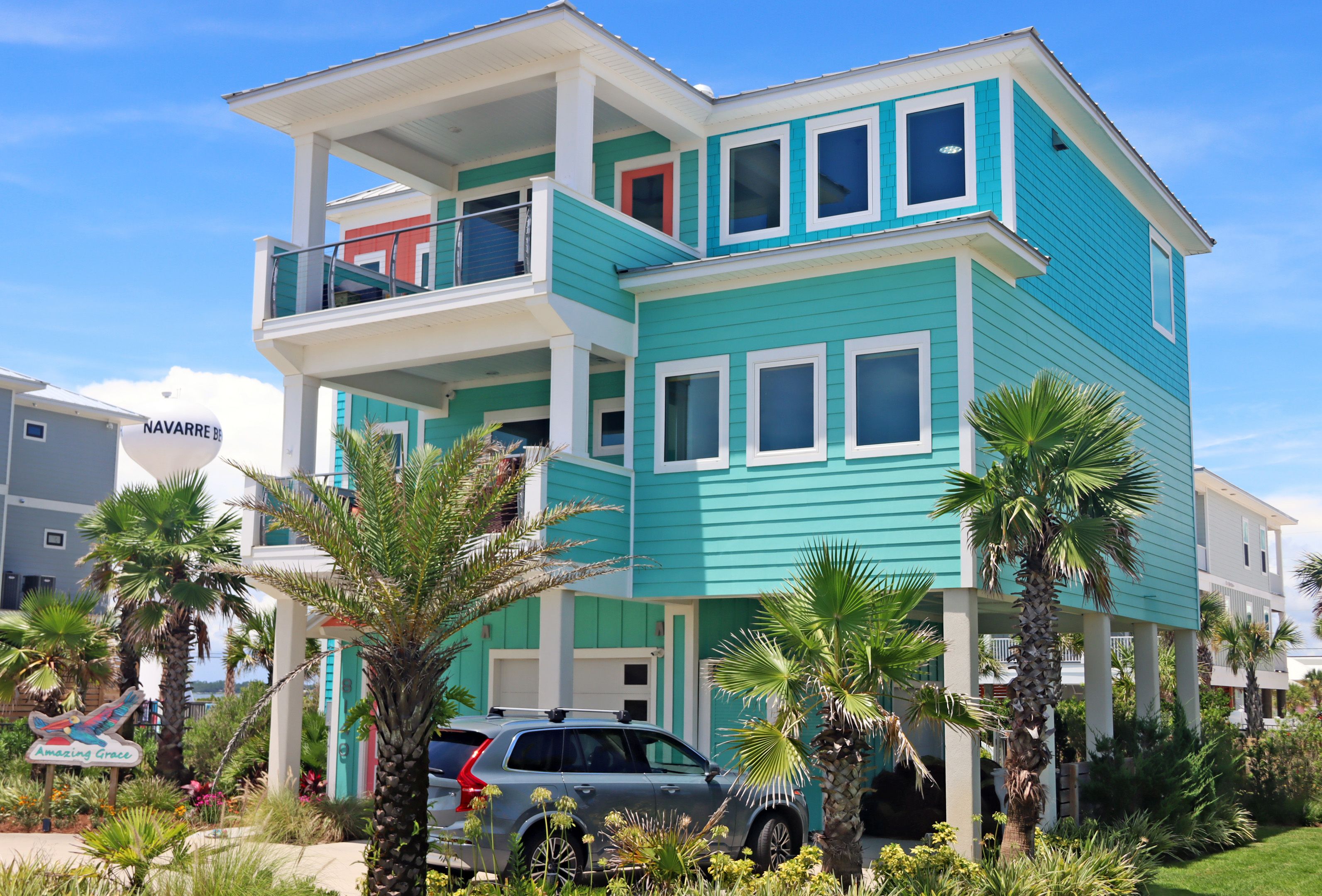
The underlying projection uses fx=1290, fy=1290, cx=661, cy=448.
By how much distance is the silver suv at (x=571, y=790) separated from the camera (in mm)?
12085

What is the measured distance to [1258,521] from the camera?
173ft

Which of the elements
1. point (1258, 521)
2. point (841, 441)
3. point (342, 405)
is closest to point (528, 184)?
point (342, 405)

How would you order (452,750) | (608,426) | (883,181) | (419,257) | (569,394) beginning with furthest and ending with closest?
(419,257) < (608,426) < (883,181) < (569,394) < (452,750)

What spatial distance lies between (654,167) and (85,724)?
11.7 metres

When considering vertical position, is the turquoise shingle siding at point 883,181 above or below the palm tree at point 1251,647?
above

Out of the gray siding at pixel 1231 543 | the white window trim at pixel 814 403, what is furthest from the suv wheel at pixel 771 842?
the gray siding at pixel 1231 543

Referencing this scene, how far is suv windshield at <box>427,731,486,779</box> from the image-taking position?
40.6 ft

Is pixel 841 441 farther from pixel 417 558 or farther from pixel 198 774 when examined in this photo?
pixel 198 774

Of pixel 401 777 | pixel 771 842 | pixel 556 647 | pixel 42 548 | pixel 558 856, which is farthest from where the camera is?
pixel 42 548

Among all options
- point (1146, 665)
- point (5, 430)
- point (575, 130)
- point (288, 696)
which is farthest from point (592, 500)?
point (5, 430)

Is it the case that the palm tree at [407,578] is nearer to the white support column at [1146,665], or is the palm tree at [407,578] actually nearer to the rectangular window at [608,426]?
the rectangular window at [608,426]

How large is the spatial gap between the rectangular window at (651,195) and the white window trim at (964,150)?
3.55 meters

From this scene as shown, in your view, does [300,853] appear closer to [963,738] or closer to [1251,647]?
[963,738]

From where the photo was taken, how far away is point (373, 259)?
24438 mm
